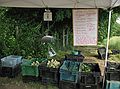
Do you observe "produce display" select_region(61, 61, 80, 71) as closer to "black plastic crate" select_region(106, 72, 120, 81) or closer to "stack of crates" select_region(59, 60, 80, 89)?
"stack of crates" select_region(59, 60, 80, 89)

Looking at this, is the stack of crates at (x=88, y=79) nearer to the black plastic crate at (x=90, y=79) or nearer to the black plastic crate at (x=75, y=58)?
the black plastic crate at (x=90, y=79)

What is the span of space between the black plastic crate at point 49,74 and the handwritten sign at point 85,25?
1.00 metres

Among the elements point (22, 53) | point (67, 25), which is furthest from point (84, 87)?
point (67, 25)

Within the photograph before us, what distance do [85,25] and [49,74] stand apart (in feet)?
4.72

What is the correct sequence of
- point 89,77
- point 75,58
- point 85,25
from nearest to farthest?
1. point 85,25
2. point 89,77
3. point 75,58

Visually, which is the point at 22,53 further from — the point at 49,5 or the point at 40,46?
the point at 49,5

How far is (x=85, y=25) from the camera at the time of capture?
394 centimetres

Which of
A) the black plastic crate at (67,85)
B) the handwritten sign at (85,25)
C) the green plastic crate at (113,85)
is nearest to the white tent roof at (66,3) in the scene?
the handwritten sign at (85,25)

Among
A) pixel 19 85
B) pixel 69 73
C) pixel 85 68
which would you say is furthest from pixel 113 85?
pixel 19 85

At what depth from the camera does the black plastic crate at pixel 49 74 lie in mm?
4688

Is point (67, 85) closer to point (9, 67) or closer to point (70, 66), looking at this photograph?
point (70, 66)

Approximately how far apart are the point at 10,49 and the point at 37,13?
1400 mm

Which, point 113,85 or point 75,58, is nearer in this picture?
point 113,85

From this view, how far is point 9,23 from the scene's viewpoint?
23.0 ft
